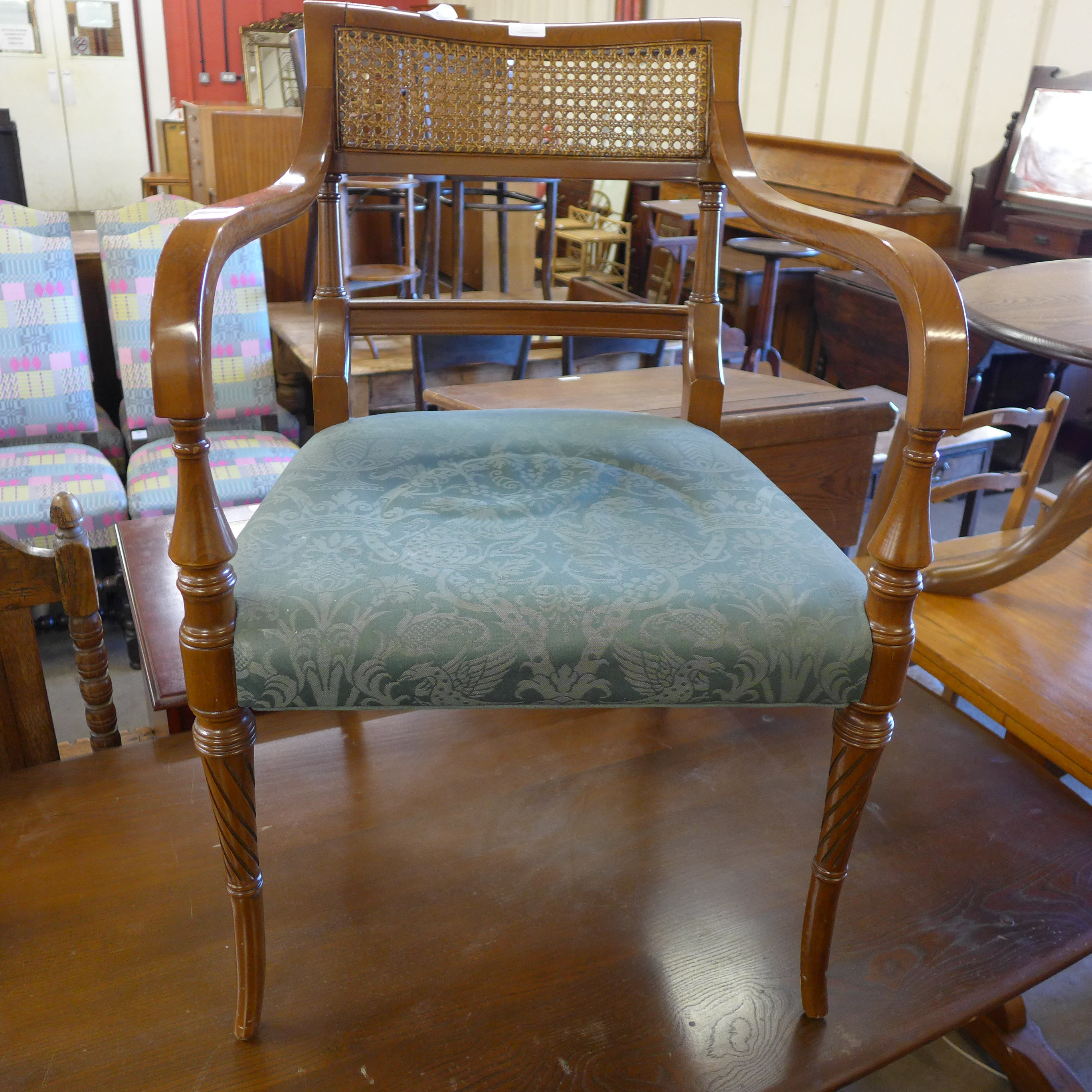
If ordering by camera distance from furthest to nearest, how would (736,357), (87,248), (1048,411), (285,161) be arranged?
(285,161), (736,357), (87,248), (1048,411)

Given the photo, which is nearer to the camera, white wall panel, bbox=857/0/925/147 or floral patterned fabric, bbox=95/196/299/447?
floral patterned fabric, bbox=95/196/299/447

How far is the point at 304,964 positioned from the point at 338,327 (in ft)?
2.05

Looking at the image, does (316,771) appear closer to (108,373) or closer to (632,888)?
(632,888)

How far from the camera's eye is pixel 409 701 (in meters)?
0.67

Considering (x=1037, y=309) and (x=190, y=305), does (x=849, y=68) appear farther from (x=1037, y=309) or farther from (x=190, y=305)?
(x=190, y=305)

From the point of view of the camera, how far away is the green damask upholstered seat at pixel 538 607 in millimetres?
648

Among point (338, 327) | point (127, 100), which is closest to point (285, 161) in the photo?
point (338, 327)

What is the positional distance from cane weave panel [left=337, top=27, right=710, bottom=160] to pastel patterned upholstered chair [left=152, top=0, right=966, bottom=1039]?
17 millimetres

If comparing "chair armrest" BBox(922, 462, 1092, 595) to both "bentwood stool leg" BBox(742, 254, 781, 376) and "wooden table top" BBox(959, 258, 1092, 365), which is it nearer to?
"wooden table top" BBox(959, 258, 1092, 365)

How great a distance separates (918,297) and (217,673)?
0.54 meters

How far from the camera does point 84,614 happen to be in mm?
1112

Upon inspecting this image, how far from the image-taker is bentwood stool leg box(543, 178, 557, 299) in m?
2.88

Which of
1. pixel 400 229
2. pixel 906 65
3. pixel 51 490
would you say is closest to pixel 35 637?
pixel 51 490

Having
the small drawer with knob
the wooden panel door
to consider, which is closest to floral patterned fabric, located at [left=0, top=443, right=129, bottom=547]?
the small drawer with knob
